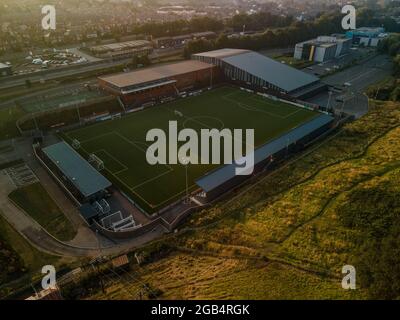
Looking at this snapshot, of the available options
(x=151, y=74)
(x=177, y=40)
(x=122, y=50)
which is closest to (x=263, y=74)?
(x=151, y=74)

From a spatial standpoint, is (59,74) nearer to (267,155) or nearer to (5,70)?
(5,70)

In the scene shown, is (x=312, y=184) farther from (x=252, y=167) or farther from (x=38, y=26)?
(x=38, y=26)

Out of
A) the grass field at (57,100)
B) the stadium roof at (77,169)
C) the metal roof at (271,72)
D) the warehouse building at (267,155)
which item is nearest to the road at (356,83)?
the metal roof at (271,72)

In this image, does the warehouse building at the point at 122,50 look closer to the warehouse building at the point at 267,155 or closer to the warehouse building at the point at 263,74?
the warehouse building at the point at 263,74

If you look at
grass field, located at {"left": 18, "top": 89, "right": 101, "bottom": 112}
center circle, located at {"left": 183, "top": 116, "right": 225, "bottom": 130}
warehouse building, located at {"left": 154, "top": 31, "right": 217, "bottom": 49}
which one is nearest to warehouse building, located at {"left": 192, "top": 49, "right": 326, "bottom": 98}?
center circle, located at {"left": 183, "top": 116, "right": 225, "bottom": 130}

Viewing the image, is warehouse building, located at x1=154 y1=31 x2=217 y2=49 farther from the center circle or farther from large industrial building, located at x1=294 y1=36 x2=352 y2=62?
the center circle
